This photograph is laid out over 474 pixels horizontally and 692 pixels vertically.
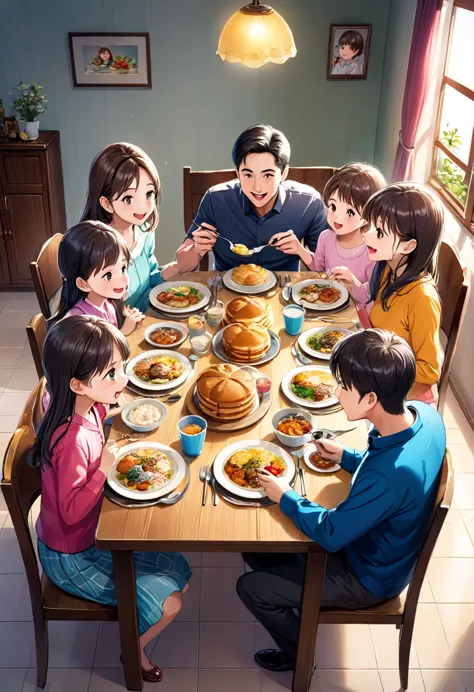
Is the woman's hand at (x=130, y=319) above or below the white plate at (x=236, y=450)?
above

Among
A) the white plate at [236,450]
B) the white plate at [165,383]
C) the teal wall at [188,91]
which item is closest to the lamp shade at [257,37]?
the white plate at [165,383]

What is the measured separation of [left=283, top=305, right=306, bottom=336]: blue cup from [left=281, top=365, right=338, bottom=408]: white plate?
26 cm

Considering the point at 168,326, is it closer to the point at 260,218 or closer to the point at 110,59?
the point at 260,218

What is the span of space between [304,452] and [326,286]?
48.4 inches

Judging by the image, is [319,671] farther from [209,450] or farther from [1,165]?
[1,165]

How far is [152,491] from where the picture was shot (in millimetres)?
2113

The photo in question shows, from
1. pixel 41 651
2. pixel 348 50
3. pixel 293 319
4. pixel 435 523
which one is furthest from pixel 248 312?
pixel 348 50

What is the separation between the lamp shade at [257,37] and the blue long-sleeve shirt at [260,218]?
76 cm

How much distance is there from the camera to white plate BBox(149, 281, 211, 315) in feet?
10.3

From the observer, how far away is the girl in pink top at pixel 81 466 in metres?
2.08

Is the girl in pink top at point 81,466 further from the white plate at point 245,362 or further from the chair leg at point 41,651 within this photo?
the white plate at point 245,362

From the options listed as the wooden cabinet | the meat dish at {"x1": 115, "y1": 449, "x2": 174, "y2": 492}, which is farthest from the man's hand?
the wooden cabinet

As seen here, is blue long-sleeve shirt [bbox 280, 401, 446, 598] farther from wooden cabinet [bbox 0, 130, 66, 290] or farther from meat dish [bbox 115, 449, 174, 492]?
wooden cabinet [bbox 0, 130, 66, 290]

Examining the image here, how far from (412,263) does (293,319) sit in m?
0.54
